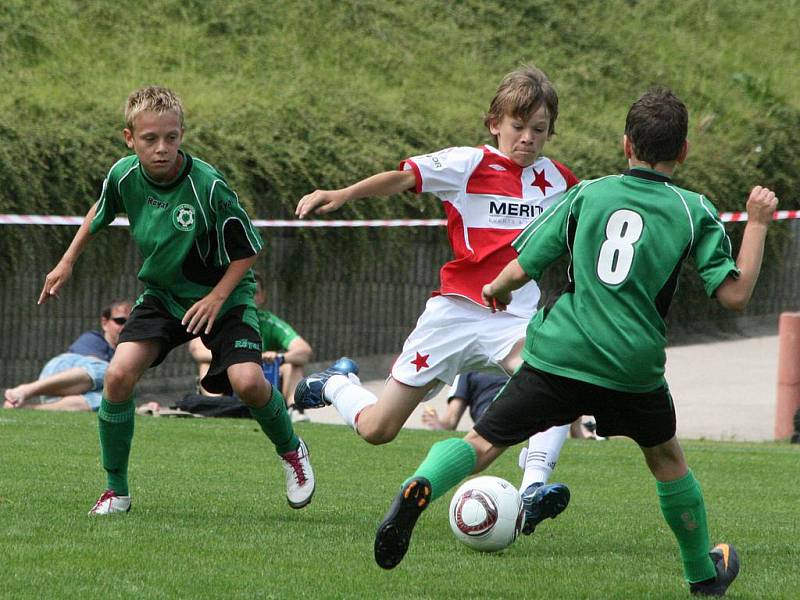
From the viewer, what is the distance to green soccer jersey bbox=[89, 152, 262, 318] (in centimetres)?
621

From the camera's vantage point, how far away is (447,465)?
466 centimetres

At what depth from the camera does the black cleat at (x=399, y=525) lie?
446 cm

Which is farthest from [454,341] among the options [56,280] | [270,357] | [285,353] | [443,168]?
[285,353]

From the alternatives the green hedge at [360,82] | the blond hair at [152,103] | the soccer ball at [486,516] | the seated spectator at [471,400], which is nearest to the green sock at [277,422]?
the soccer ball at [486,516]

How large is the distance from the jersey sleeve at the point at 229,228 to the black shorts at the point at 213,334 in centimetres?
27

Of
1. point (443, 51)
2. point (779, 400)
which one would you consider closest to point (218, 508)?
point (779, 400)

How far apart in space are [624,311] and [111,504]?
275 centimetres

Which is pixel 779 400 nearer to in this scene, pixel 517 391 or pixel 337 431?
pixel 337 431

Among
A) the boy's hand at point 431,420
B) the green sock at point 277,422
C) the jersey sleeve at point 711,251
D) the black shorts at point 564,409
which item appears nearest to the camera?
the jersey sleeve at point 711,251

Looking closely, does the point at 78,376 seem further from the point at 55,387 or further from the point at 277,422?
the point at 277,422

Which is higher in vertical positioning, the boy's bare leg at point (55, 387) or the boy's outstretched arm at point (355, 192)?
the boy's outstretched arm at point (355, 192)

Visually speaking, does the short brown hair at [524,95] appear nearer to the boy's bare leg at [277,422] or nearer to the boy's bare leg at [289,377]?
the boy's bare leg at [277,422]

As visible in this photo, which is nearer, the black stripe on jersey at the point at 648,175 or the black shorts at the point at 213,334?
the black stripe on jersey at the point at 648,175

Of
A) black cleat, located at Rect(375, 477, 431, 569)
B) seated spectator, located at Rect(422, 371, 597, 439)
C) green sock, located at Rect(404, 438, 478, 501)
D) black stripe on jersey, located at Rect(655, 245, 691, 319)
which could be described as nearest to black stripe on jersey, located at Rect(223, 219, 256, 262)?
green sock, located at Rect(404, 438, 478, 501)
